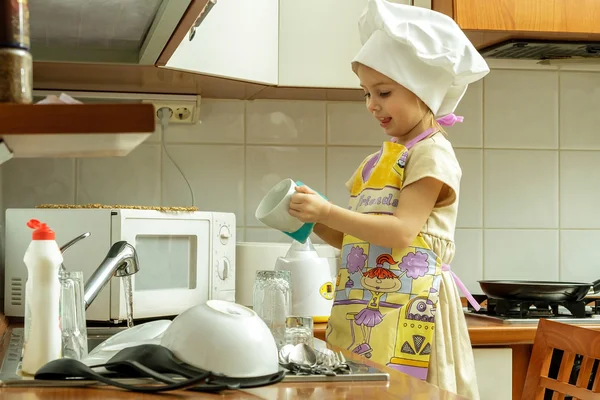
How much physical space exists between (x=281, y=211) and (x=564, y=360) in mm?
520

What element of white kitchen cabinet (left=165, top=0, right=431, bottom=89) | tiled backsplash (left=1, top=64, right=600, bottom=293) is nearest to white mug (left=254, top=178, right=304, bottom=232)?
white kitchen cabinet (left=165, top=0, right=431, bottom=89)

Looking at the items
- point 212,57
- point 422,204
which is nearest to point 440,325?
point 422,204

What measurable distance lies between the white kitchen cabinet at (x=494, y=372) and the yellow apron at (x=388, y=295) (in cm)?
33

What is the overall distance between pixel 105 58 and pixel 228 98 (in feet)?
2.16

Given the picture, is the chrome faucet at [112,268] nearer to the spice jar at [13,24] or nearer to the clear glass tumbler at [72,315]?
the clear glass tumbler at [72,315]

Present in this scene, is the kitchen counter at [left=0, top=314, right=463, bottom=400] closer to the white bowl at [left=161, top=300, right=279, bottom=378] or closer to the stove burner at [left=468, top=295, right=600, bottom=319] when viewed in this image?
the white bowl at [left=161, top=300, right=279, bottom=378]

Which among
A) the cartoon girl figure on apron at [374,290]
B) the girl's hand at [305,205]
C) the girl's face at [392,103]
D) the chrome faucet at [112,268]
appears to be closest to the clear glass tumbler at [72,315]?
the chrome faucet at [112,268]

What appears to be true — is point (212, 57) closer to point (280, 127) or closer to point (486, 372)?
point (280, 127)

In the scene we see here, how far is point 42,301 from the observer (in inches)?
40.9

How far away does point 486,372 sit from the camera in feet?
6.00

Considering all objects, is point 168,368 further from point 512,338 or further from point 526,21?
point 526,21

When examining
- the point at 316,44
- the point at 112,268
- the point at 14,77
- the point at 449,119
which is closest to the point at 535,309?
the point at 449,119

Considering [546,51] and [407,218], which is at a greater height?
[546,51]

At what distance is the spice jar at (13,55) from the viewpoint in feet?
2.39
